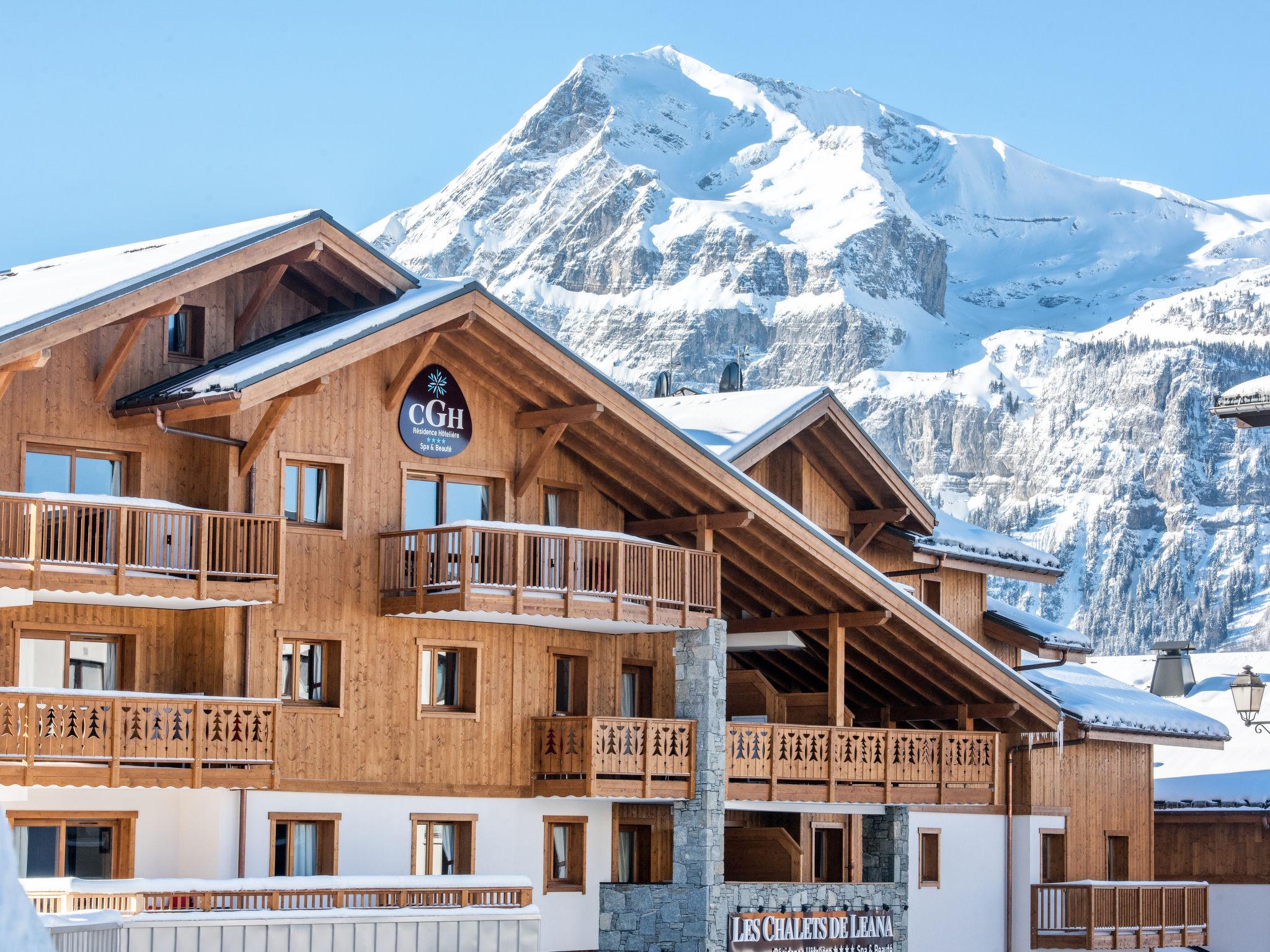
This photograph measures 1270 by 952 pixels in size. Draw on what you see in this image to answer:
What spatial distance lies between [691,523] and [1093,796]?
11066mm

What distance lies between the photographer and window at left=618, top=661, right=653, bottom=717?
31906mm

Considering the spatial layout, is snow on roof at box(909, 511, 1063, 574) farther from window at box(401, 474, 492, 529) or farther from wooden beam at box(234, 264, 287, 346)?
wooden beam at box(234, 264, 287, 346)

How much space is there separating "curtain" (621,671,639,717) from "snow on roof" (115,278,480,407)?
690 cm

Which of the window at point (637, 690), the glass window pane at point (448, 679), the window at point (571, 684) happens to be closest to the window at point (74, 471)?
the glass window pane at point (448, 679)

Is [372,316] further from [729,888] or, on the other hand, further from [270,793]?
[729,888]

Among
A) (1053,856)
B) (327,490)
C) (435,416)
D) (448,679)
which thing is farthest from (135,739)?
(1053,856)

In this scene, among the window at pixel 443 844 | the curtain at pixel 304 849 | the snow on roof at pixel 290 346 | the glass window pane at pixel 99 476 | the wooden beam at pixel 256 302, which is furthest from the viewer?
the window at pixel 443 844

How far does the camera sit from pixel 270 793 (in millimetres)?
26766

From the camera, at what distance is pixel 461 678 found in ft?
96.4

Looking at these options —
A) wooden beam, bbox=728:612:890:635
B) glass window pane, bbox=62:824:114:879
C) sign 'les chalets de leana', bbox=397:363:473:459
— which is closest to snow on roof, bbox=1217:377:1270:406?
wooden beam, bbox=728:612:890:635

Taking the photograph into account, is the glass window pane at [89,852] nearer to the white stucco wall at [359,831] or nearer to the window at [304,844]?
the white stucco wall at [359,831]

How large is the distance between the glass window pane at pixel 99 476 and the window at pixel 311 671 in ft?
9.72

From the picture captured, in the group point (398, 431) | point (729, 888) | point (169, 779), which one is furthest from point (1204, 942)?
point (169, 779)

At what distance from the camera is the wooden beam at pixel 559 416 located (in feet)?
96.4
